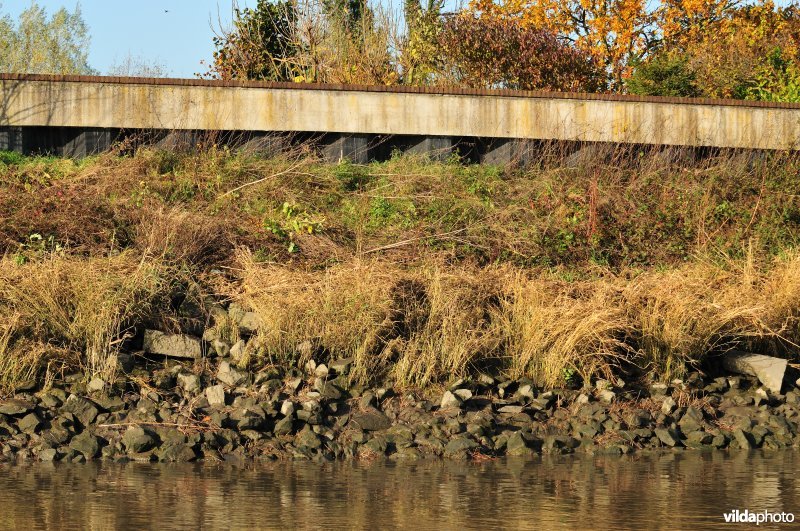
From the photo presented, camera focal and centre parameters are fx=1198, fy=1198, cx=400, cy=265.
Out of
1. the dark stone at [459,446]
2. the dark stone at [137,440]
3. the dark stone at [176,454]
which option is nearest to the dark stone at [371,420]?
the dark stone at [459,446]

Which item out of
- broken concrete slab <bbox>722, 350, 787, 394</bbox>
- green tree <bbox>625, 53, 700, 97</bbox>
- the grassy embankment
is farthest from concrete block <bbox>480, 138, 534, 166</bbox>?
broken concrete slab <bbox>722, 350, 787, 394</bbox>

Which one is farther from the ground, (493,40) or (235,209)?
(493,40)

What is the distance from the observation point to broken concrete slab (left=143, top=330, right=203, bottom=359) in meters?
12.6

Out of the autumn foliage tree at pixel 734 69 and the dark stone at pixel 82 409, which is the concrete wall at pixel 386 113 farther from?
the dark stone at pixel 82 409

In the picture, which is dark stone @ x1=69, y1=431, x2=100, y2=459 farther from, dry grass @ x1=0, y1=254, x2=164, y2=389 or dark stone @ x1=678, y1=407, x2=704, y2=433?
dark stone @ x1=678, y1=407, x2=704, y2=433

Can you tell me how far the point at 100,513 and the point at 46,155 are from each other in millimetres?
11384

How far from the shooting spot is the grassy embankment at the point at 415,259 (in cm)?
1248

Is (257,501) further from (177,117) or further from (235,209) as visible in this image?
(177,117)

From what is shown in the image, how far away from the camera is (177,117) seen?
18.8 meters

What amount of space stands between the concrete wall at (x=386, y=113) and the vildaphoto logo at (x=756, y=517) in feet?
38.5

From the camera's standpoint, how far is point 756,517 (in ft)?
26.8

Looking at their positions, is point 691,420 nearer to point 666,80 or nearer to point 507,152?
point 507,152

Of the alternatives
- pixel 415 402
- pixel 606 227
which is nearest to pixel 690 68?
pixel 606 227

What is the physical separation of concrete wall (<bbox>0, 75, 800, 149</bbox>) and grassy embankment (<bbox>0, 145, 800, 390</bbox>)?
2.20 feet
